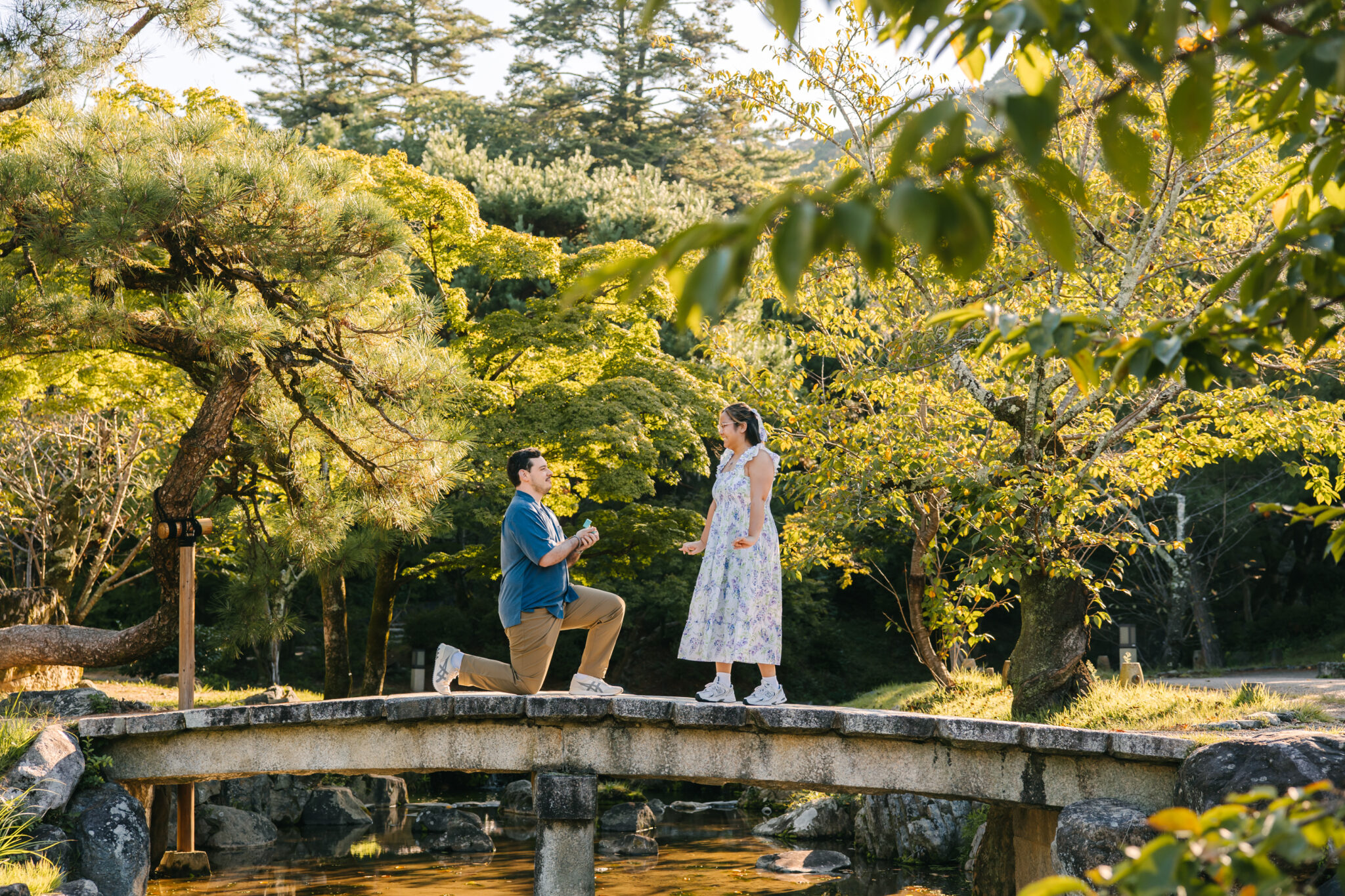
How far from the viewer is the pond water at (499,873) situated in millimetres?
8820

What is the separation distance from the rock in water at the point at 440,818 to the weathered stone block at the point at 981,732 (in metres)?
7.22

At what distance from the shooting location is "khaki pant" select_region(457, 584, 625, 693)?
655 centimetres

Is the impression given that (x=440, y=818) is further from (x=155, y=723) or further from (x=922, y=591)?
(x=155, y=723)

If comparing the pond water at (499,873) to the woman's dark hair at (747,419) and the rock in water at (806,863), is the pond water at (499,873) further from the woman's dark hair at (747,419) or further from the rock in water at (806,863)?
the woman's dark hair at (747,419)

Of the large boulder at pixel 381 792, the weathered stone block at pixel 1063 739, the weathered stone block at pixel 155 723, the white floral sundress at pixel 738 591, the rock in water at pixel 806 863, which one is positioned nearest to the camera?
the weathered stone block at pixel 1063 739

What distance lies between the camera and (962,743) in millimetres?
6039

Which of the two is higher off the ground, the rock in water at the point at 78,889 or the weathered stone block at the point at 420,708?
the weathered stone block at the point at 420,708

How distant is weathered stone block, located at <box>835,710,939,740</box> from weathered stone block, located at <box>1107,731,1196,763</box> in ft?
2.99

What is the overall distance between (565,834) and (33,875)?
279cm

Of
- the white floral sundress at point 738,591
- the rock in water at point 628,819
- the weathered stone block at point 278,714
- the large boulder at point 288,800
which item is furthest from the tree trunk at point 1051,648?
the large boulder at point 288,800

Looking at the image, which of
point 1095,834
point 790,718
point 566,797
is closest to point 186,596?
point 566,797

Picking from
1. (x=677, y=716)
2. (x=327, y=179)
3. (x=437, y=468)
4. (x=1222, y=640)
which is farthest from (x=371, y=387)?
(x=1222, y=640)

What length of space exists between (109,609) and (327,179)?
16536 mm

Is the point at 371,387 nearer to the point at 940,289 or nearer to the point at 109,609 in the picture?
the point at 940,289
